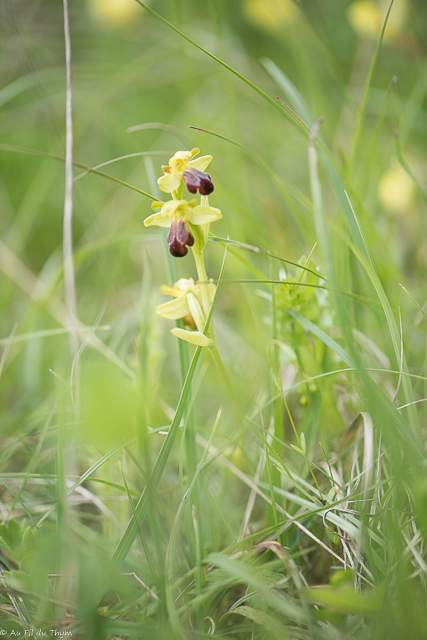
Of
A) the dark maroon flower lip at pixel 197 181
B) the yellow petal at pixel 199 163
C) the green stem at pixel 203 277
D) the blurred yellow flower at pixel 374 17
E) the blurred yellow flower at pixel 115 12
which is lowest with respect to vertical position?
the green stem at pixel 203 277

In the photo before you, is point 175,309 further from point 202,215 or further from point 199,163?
point 199,163

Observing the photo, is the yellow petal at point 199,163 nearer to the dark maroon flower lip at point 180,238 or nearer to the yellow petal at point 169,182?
the yellow petal at point 169,182

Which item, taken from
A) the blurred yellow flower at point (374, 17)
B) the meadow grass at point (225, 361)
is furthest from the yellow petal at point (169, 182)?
the blurred yellow flower at point (374, 17)

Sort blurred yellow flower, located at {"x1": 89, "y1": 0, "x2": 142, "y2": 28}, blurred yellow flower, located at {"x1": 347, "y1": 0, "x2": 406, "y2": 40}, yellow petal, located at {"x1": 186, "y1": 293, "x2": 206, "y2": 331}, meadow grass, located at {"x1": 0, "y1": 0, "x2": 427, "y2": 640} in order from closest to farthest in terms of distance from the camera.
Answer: meadow grass, located at {"x1": 0, "y1": 0, "x2": 427, "y2": 640}, yellow petal, located at {"x1": 186, "y1": 293, "x2": 206, "y2": 331}, blurred yellow flower, located at {"x1": 347, "y1": 0, "x2": 406, "y2": 40}, blurred yellow flower, located at {"x1": 89, "y1": 0, "x2": 142, "y2": 28}

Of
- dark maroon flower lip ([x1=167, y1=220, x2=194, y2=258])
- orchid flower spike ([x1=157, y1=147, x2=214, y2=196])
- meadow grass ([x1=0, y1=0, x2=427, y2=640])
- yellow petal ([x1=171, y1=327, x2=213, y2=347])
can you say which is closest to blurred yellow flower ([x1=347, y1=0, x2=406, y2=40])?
meadow grass ([x1=0, y1=0, x2=427, y2=640])

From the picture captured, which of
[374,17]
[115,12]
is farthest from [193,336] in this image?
[115,12]

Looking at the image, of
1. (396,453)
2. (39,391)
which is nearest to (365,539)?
(396,453)

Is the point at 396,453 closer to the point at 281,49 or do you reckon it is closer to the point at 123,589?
the point at 123,589

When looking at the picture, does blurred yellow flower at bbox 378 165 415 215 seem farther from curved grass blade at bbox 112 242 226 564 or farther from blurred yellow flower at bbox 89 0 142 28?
blurred yellow flower at bbox 89 0 142 28
